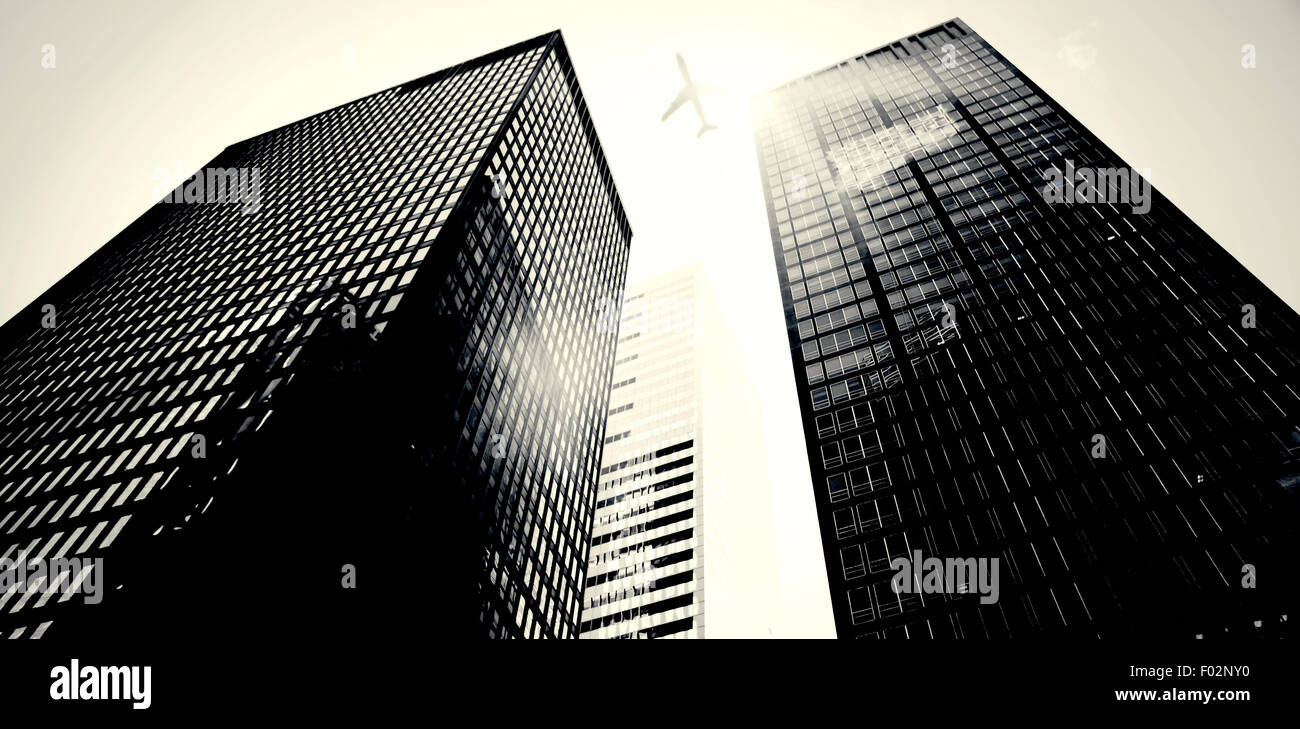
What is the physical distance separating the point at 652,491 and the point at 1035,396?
56826 mm

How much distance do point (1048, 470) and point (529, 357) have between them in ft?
168

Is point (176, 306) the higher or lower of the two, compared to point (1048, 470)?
higher

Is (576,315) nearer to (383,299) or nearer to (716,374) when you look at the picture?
(383,299)

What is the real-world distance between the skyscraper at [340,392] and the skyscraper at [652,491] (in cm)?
1598

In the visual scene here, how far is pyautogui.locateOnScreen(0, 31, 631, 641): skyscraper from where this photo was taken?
141ft

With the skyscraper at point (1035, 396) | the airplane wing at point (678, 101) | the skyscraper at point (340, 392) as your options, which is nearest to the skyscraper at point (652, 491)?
the skyscraper at point (340, 392)

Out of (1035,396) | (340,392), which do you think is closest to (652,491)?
(1035,396)

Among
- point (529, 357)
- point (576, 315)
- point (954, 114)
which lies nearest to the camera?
point (529, 357)

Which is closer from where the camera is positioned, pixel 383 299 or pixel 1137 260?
pixel 383 299

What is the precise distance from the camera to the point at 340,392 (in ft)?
161

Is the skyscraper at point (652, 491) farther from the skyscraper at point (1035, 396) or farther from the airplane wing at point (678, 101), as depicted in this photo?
the airplane wing at point (678, 101)

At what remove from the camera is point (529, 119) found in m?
→ 86.2
